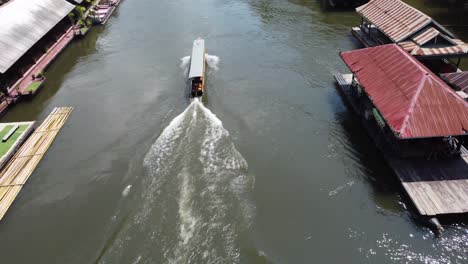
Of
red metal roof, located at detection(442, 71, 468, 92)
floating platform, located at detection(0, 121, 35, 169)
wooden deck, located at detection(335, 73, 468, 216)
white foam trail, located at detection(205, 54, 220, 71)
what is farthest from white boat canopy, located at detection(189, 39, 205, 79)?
red metal roof, located at detection(442, 71, 468, 92)

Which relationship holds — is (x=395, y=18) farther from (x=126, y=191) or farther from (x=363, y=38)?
(x=126, y=191)

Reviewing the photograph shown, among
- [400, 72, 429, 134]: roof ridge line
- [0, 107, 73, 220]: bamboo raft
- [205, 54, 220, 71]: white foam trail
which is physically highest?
[400, 72, 429, 134]: roof ridge line

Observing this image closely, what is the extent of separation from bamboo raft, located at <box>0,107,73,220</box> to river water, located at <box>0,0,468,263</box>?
59cm

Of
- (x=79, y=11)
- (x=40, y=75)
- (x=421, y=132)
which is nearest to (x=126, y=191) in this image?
(x=421, y=132)

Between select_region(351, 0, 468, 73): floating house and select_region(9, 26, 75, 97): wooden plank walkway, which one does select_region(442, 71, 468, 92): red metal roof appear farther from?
select_region(9, 26, 75, 97): wooden plank walkway

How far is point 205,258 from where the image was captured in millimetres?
20000

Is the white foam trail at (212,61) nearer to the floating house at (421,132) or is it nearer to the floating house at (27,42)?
the floating house at (27,42)

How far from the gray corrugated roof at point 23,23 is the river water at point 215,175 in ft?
14.2

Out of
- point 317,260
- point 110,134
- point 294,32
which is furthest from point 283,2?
point 317,260

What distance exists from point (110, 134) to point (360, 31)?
3473 centimetres

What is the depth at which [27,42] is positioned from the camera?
4041cm

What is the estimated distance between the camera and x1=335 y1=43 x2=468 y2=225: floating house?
22281 mm

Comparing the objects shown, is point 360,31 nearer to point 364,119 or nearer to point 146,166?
point 364,119

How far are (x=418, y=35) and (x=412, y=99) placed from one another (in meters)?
15.3
